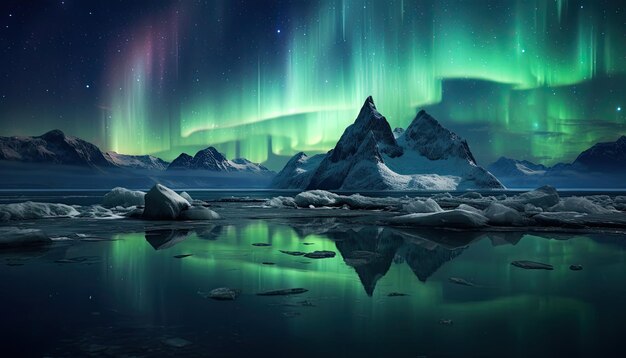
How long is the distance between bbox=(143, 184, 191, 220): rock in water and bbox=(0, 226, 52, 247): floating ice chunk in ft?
38.7

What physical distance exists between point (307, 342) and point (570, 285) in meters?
6.40

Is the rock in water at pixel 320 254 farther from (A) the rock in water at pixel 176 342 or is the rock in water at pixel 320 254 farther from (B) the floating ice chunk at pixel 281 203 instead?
(B) the floating ice chunk at pixel 281 203

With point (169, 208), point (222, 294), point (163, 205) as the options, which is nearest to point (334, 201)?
point (169, 208)

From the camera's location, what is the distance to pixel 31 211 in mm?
27594

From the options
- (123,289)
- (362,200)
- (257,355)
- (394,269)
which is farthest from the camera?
(362,200)

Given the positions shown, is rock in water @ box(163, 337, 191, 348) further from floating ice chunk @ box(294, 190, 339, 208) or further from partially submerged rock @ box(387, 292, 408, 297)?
floating ice chunk @ box(294, 190, 339, 208)

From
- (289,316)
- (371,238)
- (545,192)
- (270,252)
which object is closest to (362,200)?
(545,192)

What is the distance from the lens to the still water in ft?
17.4

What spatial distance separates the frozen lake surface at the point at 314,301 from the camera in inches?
209

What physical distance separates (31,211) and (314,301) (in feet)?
88.5

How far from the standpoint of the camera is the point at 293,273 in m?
10.1

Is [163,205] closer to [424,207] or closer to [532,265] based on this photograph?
[424,207]

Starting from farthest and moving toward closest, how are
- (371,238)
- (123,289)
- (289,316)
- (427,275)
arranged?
1. (371,238)
2. (427,275)
3. (123,289)
4. (289,316)

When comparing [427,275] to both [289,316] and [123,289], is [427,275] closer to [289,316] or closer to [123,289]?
[289,316]
